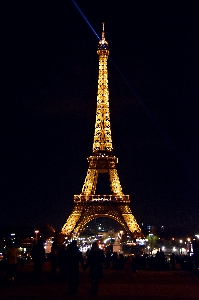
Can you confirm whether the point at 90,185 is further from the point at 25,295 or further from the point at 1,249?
the point at 25,295

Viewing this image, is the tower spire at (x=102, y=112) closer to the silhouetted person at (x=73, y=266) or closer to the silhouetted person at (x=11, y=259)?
the silhouetted person at (x=11, y=259)

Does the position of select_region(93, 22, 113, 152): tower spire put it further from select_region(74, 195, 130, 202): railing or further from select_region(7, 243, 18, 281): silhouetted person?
select_region(7, 243, 18, 281): silhouetted person

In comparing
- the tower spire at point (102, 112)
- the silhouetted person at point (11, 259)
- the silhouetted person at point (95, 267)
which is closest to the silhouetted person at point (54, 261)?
the silhouetted person at point (11, 259)

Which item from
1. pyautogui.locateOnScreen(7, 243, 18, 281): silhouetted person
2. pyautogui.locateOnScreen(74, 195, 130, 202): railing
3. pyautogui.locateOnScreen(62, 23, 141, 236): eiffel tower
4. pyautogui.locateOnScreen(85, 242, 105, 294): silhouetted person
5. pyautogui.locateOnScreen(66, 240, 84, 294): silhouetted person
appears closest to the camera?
pyautogui.locateOnScreen(85, 242, 105, 294): silhouetted person

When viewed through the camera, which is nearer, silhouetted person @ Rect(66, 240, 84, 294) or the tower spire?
silhouetted person @ Rect(66, 240, 84, 294)

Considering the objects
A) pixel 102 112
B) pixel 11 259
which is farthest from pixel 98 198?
pixel 11 259

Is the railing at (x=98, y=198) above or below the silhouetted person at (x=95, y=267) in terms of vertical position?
above

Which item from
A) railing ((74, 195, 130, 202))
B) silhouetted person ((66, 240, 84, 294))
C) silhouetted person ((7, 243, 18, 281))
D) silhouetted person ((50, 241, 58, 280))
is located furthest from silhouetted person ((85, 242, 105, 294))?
railing ((74, 195, 130, 202))

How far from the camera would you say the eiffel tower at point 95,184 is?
61250mm

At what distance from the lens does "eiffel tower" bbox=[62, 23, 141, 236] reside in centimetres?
6125

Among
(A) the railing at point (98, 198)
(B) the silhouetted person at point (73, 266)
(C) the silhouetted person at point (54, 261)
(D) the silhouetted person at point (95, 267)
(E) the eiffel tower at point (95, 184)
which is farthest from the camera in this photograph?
(A) the railing at point (98, 198)

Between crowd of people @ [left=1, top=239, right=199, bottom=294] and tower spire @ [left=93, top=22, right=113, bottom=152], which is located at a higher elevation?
tower spire @ [left=93, top=22, right=113, bottom=152]

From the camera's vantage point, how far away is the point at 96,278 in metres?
13.1

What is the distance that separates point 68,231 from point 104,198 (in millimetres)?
6363
